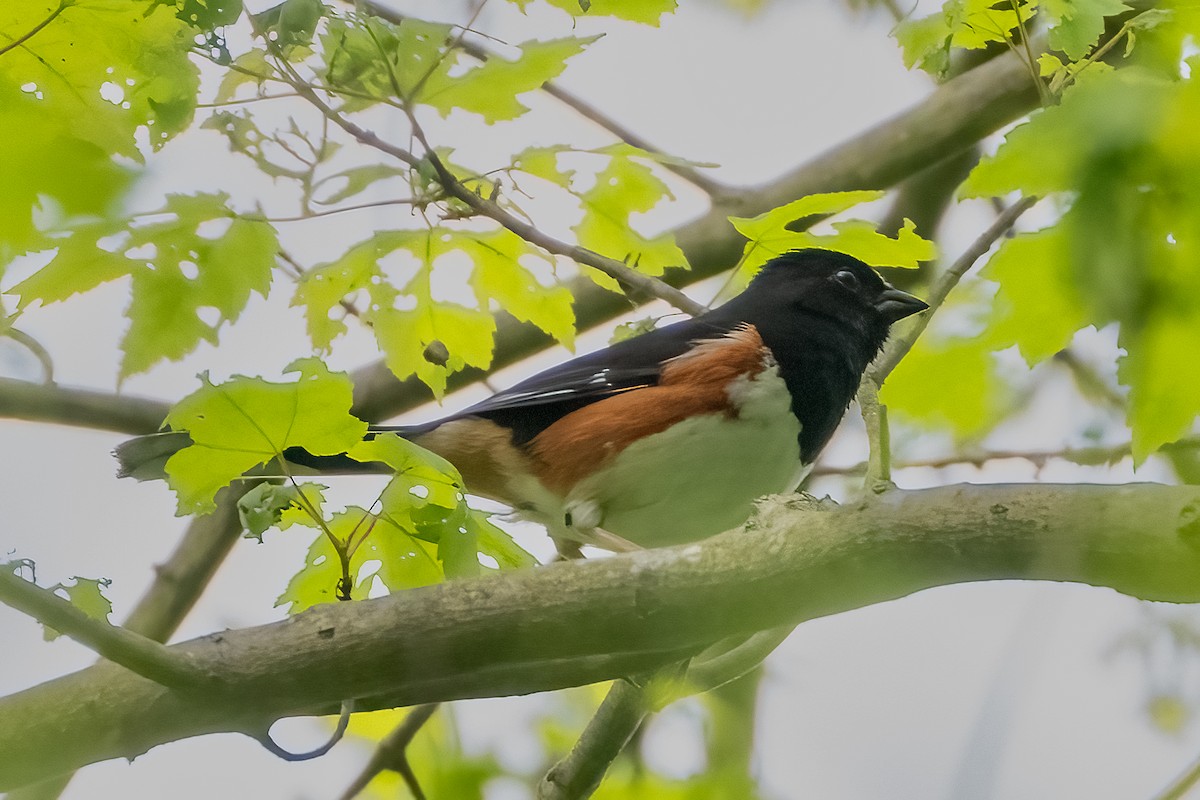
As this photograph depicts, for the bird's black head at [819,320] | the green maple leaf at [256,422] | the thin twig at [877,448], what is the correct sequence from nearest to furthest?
the thin twig at [877,448]
the green maple leaf at [256,422]
the bird's black head at [819,320]

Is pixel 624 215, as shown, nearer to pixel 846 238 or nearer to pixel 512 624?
pixel 846 238

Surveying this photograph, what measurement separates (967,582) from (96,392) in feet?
7.93

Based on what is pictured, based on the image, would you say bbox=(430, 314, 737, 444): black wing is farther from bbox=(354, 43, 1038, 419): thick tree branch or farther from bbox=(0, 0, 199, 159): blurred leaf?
bbox=(0, 0, 199, 159): blurred leaf

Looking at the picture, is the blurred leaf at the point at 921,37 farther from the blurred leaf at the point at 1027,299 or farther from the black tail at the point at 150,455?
the black tail at the point at 150,455

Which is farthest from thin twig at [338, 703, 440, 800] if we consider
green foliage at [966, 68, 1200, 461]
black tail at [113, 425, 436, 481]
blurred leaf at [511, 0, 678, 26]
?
green foliage at [966, 68, 1200, 461]

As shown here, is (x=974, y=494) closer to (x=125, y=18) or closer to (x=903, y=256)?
(x=903, y=256)

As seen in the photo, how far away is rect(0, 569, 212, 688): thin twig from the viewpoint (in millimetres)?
1208

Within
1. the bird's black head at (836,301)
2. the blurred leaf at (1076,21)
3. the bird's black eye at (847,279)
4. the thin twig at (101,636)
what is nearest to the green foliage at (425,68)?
the blurred leaf at (1076,21)

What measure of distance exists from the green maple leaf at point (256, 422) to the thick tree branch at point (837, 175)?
1510 millimetres

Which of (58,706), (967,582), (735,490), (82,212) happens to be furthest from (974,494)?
(735,490)

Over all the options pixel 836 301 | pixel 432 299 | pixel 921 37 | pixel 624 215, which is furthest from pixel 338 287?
pixel 836 301

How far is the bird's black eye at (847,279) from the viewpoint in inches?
121

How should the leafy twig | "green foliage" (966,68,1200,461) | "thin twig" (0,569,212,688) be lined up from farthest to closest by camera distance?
the leafy twig → "thin twig" (0,569,212,688) → "green foliage" (966,68,1200,461)

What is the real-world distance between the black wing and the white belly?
0.19 metres
